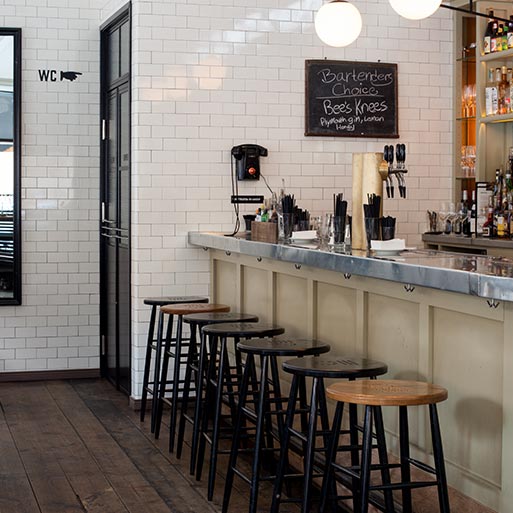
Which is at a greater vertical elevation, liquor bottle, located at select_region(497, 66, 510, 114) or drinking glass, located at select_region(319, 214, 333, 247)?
liquor bottle, located at select_region(497, 66, 510, 114)

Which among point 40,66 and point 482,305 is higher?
point 40,66

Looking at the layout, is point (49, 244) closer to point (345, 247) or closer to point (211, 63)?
point (211, 63)

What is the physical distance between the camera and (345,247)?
4840 millimetres

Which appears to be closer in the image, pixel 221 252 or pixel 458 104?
pixel 221 252

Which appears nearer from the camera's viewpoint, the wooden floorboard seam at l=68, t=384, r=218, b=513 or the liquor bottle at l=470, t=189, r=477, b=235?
the wooden floorboard seam at l=68, t=384, r=218, b=513

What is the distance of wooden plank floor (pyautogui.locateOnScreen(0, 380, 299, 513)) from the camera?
4.50 meters

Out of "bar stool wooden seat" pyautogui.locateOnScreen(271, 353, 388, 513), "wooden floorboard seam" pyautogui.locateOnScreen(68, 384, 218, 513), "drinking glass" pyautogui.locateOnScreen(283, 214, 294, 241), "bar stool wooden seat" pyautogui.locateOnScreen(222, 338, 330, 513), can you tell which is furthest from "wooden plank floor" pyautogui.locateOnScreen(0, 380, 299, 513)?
"drinking glass" pyautogui.locateOnScreen(283, 214, 294, 241)

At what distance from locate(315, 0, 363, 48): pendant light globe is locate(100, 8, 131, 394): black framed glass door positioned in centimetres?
179

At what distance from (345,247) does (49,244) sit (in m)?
3.30

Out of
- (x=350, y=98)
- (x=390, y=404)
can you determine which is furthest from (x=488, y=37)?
(x=390, y=404)

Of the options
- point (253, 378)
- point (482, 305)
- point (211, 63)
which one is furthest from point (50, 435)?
point (482, 305)

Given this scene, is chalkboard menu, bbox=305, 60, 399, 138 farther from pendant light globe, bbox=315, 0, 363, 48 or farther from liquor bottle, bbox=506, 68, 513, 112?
pendant light globe, bbox=315, 0, 363, 48

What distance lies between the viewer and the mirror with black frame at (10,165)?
290 inches

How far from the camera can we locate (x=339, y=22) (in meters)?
5.34
